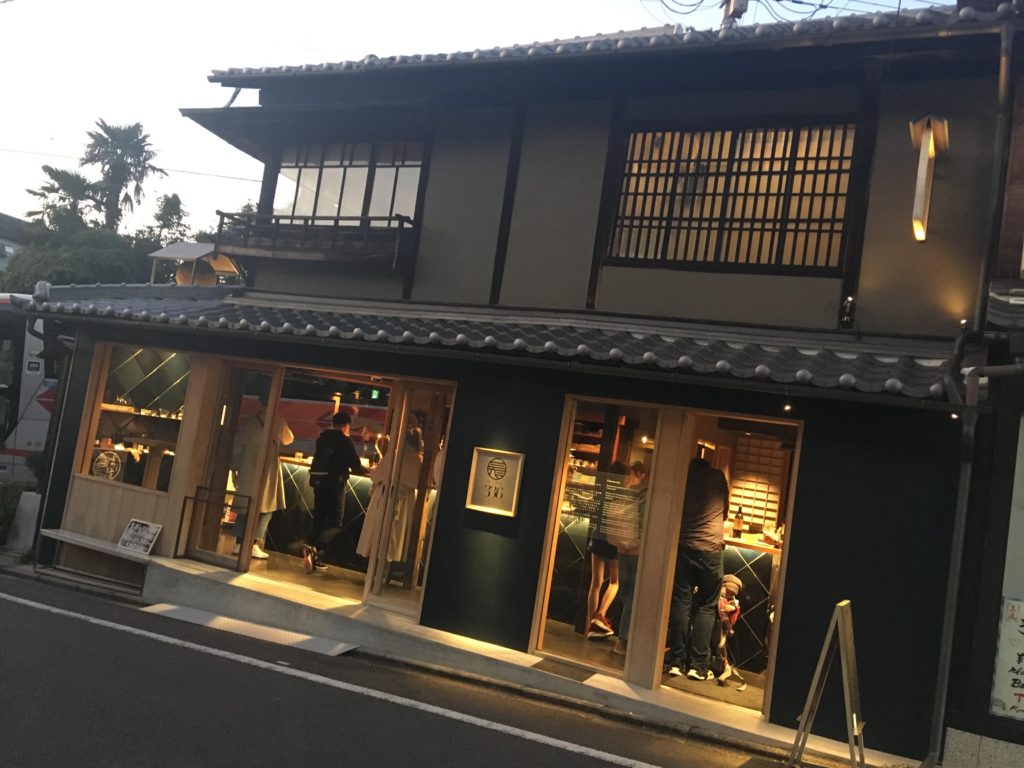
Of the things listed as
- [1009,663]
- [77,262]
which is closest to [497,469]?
[1009,663]

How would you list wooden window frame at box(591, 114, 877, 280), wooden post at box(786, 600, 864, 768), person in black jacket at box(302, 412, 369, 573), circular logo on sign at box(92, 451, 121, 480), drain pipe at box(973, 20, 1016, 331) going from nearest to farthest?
wooden post at box(786, 600, 864, 768) → drain pipe at box(973, 20, 1016, 331) → wooden window frame at box(591, 114, 877, 280) → person in black jacket at box(302, 412, 369, 573) → circular logo on sign at box(92, 451, 121, 480)

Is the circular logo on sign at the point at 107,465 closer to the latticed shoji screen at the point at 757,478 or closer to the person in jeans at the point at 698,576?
the person in jeans at the point at 698,576

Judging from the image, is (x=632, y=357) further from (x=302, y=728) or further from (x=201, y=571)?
(x=201, y=571)

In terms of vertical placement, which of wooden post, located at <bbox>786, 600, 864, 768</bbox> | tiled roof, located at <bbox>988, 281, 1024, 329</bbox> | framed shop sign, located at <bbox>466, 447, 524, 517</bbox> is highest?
tiled roof, located at <bbox>988, 281, 1024, 329</bbox>

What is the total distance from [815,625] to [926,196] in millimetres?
4007

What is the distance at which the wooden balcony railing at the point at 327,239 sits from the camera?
11.2 meters

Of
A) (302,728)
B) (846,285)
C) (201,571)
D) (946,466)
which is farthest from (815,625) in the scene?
(201,571)

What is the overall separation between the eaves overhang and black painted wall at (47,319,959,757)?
36 centimetres

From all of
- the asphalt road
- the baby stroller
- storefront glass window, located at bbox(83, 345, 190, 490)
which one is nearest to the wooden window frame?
the baby stroller

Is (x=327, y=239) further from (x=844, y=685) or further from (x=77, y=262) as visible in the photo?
(x=77, y=262)

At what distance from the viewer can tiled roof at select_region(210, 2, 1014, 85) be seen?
7965mm

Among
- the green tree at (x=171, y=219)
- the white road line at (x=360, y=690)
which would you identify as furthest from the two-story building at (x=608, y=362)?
the green tree at (x=171, y=219)

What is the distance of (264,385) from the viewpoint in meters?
10.8

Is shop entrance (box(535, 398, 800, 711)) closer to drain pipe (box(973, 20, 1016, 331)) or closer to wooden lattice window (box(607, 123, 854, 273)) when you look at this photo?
wooden lattice window (box(607, 123, 854, 273))
